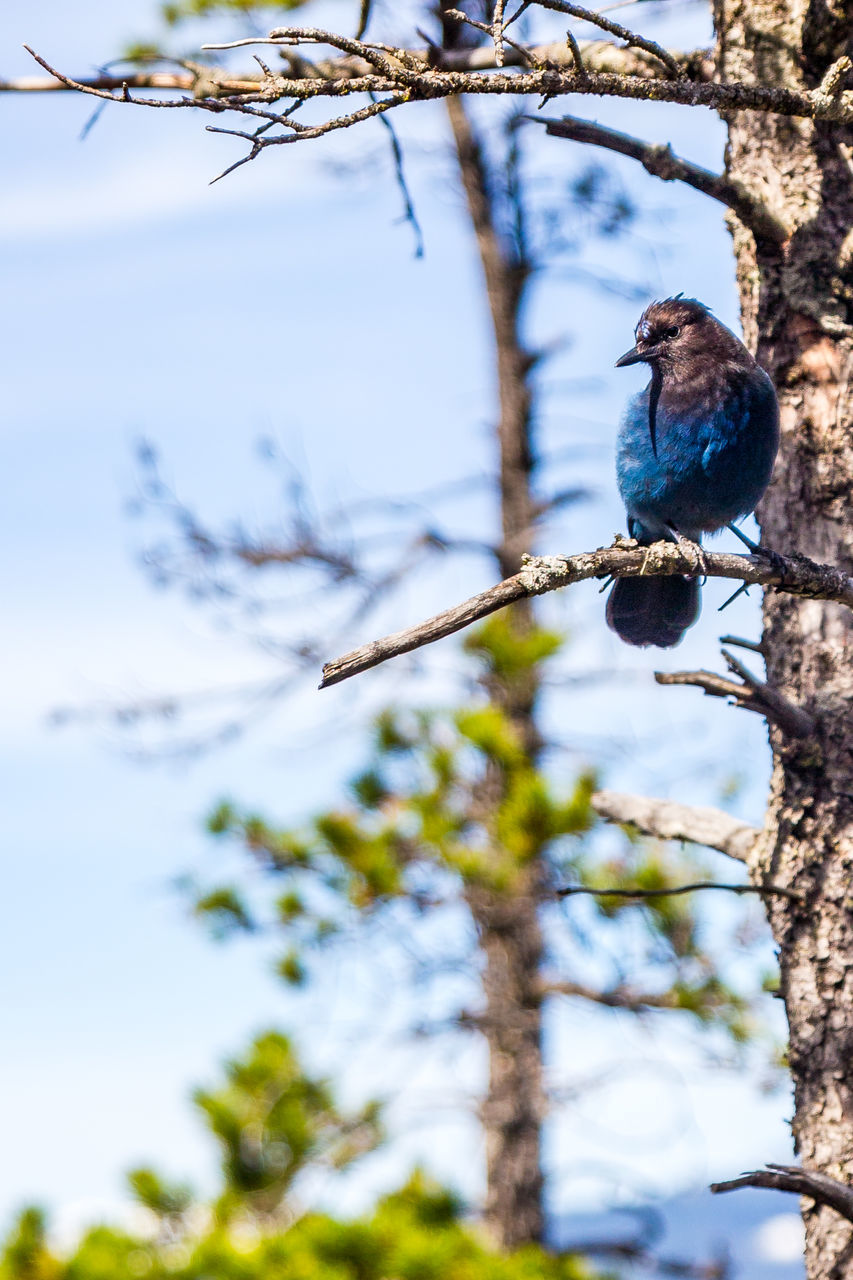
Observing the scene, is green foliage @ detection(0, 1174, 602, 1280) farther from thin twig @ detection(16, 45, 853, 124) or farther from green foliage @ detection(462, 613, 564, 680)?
thin twig @ detection(16, 45, 853, 124)

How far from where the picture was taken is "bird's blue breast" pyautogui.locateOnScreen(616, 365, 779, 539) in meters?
3.19

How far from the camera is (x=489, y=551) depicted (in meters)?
7.92

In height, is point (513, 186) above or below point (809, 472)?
above

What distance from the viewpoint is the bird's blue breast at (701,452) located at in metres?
3.19

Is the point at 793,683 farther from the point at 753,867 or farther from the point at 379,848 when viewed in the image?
the point at 379,848

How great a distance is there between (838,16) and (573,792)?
3859mm

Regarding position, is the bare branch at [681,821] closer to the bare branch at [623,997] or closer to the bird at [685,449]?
the bird at [685,449]

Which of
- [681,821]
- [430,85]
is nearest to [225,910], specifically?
[681,821]

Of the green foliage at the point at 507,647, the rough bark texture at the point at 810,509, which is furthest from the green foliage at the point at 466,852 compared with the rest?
the rough bark texture at the point at 810,509

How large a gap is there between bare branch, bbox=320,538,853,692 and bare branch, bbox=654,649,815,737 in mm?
37

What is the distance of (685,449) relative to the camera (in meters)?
3.32

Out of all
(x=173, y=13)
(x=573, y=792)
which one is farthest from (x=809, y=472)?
(x=173, y=13)

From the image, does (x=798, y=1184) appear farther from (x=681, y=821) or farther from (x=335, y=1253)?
(x=335, y=1253)

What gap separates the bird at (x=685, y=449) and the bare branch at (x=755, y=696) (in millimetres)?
293
